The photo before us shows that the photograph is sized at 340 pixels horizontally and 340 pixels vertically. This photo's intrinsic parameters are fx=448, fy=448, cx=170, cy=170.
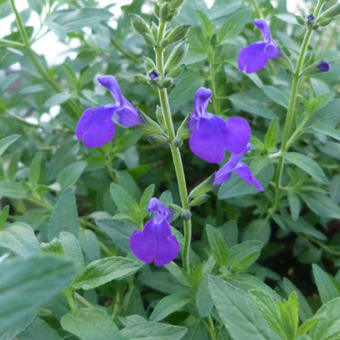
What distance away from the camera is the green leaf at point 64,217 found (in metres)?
1.06

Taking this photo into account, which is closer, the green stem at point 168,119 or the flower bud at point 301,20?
the green stem at point 168,119

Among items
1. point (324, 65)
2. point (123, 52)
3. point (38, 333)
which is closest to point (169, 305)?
point (38, 333)

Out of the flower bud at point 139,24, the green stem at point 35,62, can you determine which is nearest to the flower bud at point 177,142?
the flower bud at point 139,24

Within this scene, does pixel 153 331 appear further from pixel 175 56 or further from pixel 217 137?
pixel 175 56

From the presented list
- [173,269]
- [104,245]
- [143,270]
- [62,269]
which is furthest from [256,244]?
[62,269]

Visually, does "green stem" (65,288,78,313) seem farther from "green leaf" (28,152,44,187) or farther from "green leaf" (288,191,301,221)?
"green leaf" (288,191,301,221)

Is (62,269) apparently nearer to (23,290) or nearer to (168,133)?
(23,290)

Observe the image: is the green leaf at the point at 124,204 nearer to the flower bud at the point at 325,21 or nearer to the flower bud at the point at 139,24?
the flower bud at the point at 139,24

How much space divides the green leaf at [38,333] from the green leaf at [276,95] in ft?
2.90

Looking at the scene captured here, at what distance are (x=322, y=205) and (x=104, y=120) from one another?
2.73ft

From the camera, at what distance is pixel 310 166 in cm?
125

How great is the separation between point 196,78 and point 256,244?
1.95 ft

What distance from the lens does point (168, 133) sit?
97cm

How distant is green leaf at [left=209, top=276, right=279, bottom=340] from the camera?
749 mm
